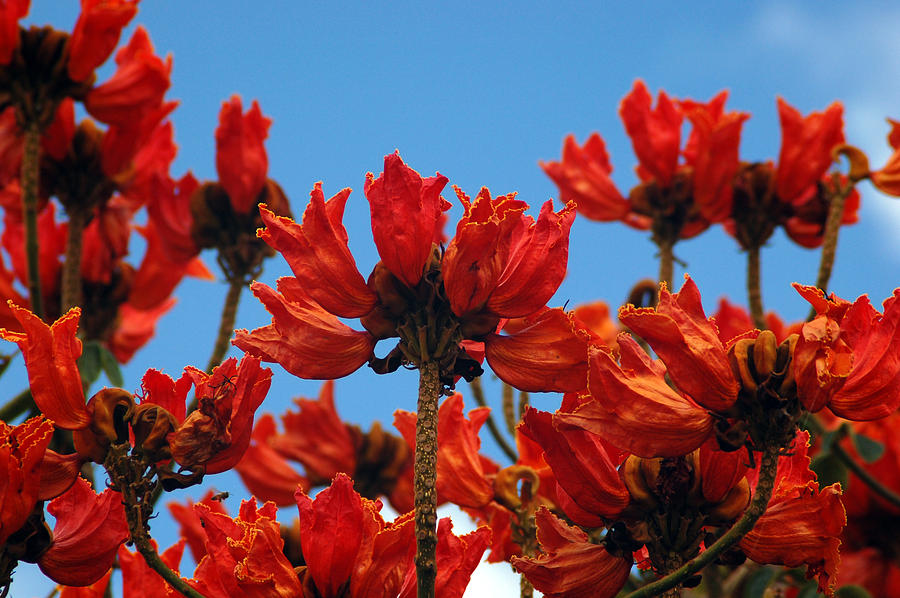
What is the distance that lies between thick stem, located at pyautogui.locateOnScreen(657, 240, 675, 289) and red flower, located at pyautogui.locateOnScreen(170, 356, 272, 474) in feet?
9.30

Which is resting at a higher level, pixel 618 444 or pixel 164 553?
pixel 164 553

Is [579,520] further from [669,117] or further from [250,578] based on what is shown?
[669,117]

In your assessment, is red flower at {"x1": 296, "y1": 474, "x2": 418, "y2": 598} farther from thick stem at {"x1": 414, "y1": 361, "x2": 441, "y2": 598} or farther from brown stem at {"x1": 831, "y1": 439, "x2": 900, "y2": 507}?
brown stem at {"x1": 831, "y1": 439, "x2": 900, "y2": 507}

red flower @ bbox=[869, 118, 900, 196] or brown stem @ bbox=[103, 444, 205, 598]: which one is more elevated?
red flower @ bbox=[869, 118, 900, 196]

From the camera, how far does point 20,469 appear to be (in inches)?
103

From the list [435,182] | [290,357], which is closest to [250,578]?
[290,357]

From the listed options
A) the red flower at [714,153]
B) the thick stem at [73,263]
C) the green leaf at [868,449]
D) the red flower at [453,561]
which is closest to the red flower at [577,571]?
the red flower at [453,561]

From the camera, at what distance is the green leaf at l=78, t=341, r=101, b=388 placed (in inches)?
175

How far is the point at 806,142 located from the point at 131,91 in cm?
295

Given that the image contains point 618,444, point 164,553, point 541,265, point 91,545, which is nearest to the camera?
point 618,444

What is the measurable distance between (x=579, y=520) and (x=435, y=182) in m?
0.78

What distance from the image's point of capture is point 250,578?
2.48 metres

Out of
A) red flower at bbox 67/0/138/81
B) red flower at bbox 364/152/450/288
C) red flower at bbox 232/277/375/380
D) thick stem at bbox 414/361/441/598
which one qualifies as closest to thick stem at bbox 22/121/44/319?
red flower at bbox 67/0/138/81

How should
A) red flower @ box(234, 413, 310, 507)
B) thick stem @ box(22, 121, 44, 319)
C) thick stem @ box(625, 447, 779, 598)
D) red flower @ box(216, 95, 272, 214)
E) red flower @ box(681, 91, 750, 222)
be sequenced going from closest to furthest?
thick stem @ box(625, 447, 779, 598)
thick stem @ box(22, 121, 44, 319)
red flower @ box(681, 91, 750, 222)
red flower @ box(216, 95, 272, 214)
red flower @ box(234, 413, 310, 507)
